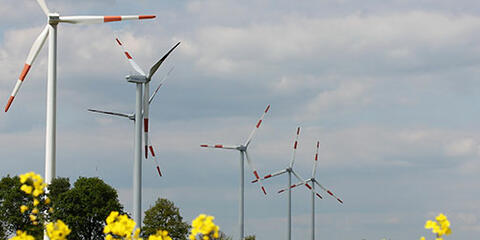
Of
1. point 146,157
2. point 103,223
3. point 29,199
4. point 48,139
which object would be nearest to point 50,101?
point 48,139

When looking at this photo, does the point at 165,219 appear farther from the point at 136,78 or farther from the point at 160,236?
the point at 160,236

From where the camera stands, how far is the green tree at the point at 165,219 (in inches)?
2844

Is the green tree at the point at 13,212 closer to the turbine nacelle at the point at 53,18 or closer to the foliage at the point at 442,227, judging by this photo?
the turbine nacelle at the point at 53,18

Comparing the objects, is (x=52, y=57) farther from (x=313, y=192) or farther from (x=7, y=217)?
(x=313, y=192)

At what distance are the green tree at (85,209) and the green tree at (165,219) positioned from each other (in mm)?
7152

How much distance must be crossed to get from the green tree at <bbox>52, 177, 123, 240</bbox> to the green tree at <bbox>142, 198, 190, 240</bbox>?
282 inches

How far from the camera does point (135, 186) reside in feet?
180

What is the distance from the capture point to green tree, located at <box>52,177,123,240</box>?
64500 millimetres

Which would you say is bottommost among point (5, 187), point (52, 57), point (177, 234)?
point (177, 234)

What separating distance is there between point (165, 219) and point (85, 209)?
34.6 ft

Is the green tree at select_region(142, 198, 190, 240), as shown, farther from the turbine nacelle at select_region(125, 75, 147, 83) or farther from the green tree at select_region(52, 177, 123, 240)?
the turbine nacelle at select_region(125, 75, 147, 83)

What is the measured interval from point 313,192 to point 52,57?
162 feet

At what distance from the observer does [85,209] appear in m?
64.7

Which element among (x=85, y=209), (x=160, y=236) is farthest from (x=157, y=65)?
(x=160, y=236)
